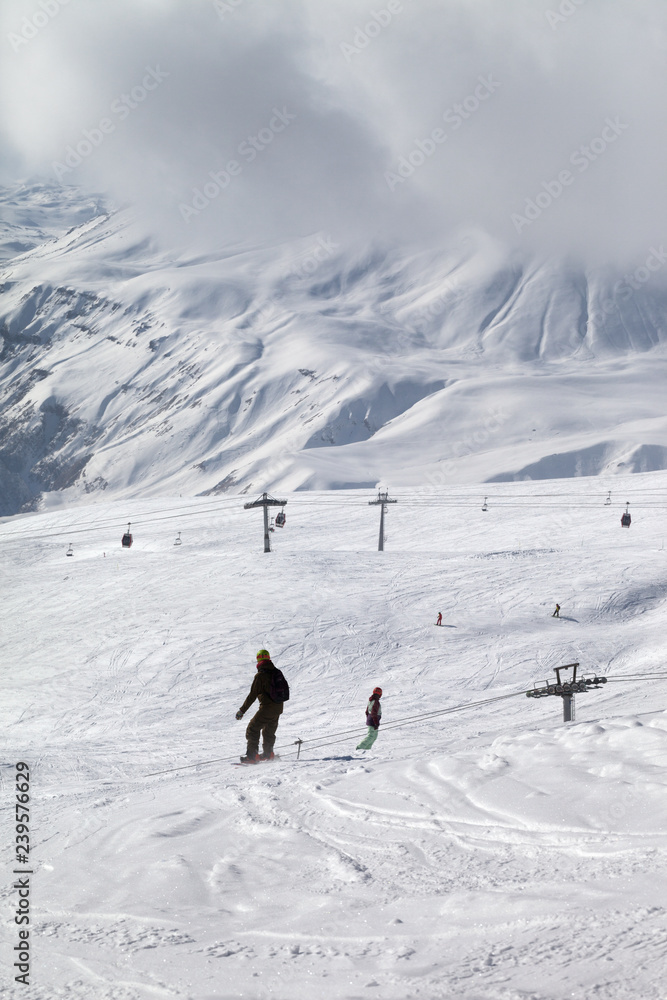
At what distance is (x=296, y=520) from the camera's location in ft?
188

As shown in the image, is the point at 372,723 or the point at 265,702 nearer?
the point at 265,702

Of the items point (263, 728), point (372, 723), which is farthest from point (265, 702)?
point (372, 723)

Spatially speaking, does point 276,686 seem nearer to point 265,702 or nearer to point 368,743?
point 265,702

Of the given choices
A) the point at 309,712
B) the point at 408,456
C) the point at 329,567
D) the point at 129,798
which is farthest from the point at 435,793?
the point at 408,456

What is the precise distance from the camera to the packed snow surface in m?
4.84

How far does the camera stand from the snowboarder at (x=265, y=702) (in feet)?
37.8

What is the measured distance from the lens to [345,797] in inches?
341

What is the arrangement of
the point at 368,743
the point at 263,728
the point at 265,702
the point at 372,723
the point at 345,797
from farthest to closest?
the point at 372,723
the point at 368,743
the point at 263,728
the point at 265,702
the point at 345,797

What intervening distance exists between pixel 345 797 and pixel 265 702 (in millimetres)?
3226

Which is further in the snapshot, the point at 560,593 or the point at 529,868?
the point at 560,593

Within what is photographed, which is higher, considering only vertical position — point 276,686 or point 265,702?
point 276,686

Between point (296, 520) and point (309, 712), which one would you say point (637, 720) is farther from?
point (296, 520)

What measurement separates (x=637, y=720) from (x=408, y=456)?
146m

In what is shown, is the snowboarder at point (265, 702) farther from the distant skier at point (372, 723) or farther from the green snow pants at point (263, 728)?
the distant skier at point (372, 723)
